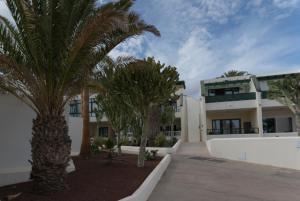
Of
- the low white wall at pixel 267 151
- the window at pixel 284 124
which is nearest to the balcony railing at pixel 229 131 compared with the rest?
the window at pixel 284 124

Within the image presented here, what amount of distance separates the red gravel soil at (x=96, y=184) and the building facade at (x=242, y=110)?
1961 centimetres

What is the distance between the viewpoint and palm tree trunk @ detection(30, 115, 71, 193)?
7672mm

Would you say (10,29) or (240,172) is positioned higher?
(10,29)

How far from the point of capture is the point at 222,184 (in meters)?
11.6

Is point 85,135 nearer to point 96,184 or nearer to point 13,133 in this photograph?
point 13,133

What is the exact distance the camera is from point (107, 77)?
12.4 metres

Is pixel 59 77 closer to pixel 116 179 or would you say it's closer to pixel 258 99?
pixel 116 179

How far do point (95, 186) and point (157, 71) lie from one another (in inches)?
221

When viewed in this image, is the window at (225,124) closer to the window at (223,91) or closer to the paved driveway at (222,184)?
the window at (223,91)

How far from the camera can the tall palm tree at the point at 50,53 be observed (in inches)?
295

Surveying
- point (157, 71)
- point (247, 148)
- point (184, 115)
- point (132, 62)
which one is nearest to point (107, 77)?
point (132, 62)

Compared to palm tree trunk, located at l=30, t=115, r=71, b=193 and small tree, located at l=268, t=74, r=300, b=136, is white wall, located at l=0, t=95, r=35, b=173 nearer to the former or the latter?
palm tree trunk, located at l=30, t=115, r=71, b=193

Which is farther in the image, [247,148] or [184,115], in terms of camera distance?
[184,115]

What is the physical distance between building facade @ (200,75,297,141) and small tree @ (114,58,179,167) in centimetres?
1890
